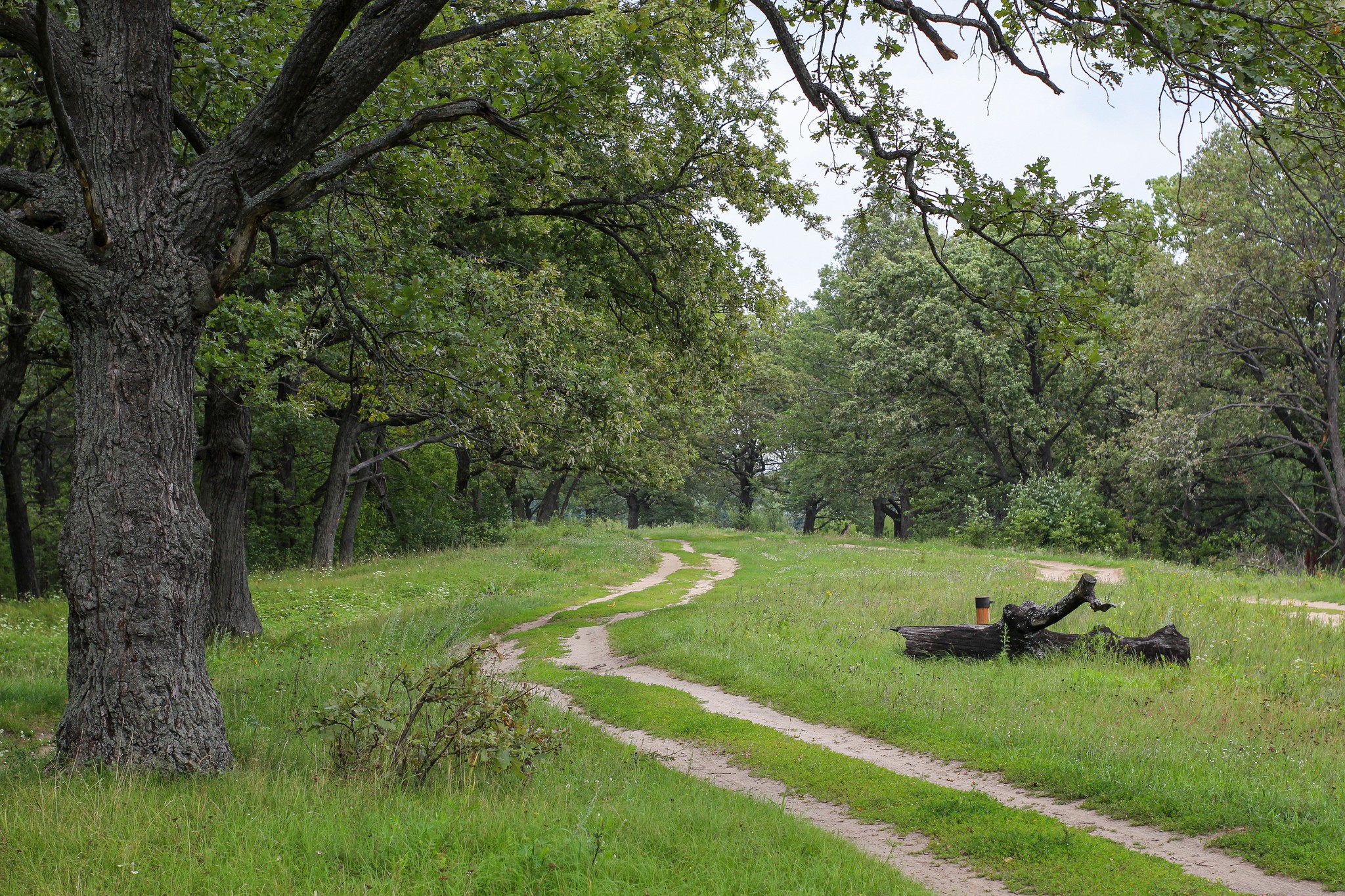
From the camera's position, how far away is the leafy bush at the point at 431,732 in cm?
588

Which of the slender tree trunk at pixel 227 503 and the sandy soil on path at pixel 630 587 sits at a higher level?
the slender tree trunk at pixel 227 503

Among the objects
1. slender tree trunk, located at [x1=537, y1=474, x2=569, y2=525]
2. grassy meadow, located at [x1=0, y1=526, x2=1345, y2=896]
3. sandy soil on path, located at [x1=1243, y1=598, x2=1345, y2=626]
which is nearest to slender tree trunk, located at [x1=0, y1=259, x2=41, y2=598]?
grassy meadow, located at [x1=0, y1=526, x2=1345, y2=896]

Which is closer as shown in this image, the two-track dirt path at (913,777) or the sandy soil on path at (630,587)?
the two-track dirt path at (913,777)

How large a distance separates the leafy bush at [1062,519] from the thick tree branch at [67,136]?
30162mm

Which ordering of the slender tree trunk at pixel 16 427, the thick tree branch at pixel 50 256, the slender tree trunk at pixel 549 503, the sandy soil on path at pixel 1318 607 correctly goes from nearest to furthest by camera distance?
the thick tree branch at pixel 50 256, the sandy soil on path at pixel 1318 607, the slender tree trunk at pixel 16 427, the slender tree trunk at pixel 549 503

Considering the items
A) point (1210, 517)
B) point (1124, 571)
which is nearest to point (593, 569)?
point (1124, 571)

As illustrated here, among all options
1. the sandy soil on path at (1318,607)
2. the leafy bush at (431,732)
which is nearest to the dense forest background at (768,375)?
the leafy bush at (431,732)

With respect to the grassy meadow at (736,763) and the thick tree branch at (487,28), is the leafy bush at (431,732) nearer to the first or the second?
the grassy meadow at (736,763)

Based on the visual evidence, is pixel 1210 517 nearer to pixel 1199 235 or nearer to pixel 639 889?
pixel 1199 235

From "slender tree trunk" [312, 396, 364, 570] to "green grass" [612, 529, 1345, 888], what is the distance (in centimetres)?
1132

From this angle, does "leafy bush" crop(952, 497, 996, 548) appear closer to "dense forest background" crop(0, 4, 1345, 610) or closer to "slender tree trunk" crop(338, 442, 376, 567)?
"dense forest background" crop(0, 4, 1345, 610)

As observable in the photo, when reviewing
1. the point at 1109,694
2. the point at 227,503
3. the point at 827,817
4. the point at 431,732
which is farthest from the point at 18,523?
the point at 1109,694

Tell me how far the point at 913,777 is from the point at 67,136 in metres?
7.73

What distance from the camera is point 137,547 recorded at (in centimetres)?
552
